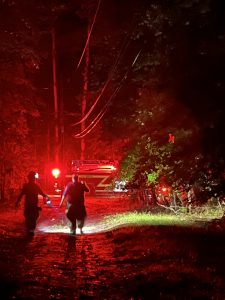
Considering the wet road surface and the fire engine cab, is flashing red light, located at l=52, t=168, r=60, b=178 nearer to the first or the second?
the fire engine cab

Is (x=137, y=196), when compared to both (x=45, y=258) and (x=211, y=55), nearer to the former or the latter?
(x=45, y=258)

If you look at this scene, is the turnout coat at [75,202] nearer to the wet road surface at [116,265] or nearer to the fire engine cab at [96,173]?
the wet road surface at [116,265]

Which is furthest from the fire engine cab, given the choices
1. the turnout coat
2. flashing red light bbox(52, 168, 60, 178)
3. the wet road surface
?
the wet road surface

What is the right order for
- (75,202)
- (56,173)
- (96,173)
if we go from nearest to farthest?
(75,202) → (56,173) → (96,173)

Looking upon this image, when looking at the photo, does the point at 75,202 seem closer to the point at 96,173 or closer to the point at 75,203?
the point at 75,203

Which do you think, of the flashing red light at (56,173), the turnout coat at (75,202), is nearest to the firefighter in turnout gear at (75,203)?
the turnout coat at (75,202)

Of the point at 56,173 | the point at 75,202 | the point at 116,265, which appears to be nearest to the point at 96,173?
the point at 56,173

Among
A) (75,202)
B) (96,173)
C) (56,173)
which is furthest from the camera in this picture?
(96,173)

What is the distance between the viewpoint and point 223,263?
968 centimetres

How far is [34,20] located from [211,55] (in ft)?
49.6

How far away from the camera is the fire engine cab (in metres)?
31.0

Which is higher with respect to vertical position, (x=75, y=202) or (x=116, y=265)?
(x=75, y=202)

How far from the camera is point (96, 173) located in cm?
3092

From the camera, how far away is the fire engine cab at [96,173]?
31000 millimetres
